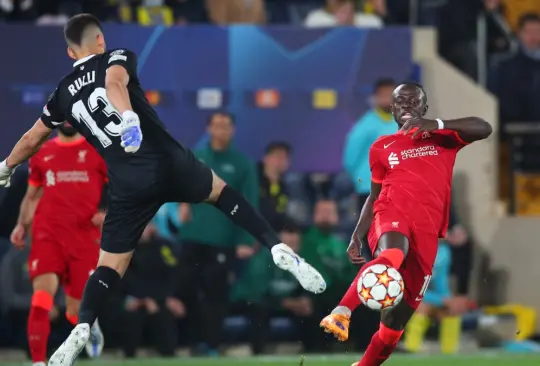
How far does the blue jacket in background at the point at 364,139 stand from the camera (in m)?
14.1

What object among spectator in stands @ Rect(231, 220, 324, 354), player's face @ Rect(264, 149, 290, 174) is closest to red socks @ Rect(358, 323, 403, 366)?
spectator in stands @ Rect(231, 220, 324, 354)

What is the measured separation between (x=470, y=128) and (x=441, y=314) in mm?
5627

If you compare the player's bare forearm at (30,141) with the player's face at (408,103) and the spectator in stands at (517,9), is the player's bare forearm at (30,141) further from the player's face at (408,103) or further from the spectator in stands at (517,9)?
the spectator in stands at (517,9)

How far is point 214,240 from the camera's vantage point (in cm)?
1410

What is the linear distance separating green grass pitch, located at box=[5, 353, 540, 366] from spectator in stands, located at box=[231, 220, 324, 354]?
3.34 feet

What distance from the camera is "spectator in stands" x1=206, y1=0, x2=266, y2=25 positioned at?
15.5 metres

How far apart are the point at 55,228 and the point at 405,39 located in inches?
202

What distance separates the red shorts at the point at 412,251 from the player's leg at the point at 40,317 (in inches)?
129

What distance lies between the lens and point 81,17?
9547 mm

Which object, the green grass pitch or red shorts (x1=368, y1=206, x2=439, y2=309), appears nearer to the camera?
red shorts (x1=368, y1=206, x2=439, y2=309)

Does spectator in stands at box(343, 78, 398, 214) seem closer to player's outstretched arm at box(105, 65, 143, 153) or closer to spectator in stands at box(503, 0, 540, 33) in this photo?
spectator in stands at box(503, 0, 540, 33)

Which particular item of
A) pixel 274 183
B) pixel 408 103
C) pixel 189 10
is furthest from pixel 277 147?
pixel 408 103

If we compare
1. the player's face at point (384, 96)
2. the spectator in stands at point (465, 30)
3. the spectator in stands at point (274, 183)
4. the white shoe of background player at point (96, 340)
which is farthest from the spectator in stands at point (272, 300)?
the spectator in stands at point (465, 30)

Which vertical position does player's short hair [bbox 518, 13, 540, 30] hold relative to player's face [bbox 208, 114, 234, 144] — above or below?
above
